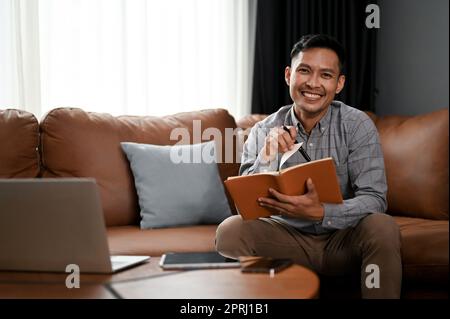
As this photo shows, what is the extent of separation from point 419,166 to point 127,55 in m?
1.41

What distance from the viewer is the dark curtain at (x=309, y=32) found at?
3057 mm

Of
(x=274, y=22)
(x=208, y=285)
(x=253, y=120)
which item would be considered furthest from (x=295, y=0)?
(x=208, y=285)

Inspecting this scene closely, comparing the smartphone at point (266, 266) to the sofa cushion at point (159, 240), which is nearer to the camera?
the smartphone at point (266, 266)

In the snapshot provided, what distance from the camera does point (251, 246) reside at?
1797 mm

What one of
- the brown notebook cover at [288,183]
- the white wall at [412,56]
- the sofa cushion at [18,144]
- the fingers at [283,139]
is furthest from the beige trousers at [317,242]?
the sofa cushion at [18,144]

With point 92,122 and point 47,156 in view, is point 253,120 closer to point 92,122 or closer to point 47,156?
point 92,122

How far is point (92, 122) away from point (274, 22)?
125cm

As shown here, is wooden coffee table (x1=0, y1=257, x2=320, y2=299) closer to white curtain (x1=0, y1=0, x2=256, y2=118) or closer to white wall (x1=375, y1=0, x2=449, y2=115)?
white wall (x1=375, y1=0, x2=449, y2=115)

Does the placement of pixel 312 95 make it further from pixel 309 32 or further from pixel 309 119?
pixel 309 32

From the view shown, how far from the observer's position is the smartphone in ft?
4.15

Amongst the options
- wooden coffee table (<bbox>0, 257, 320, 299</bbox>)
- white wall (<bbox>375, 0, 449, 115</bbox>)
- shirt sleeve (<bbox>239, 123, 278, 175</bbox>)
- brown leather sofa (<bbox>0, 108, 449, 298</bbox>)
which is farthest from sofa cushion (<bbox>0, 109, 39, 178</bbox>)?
white wall (<bbox>375, 0, 449, 115</bbox>)

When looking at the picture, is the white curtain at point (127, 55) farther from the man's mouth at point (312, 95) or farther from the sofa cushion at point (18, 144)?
the man's mouth at point (312, 95)

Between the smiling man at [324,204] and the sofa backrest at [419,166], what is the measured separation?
1.31 ft

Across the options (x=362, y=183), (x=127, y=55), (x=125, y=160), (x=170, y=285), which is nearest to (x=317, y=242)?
(x=362, y=183)
